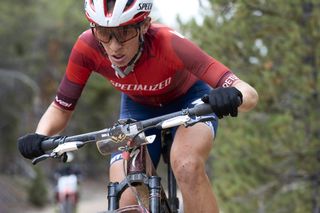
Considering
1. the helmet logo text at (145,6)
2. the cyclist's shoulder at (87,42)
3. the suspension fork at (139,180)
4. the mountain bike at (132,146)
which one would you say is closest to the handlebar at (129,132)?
the mountain bike at (132,146)

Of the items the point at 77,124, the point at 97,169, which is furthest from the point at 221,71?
the point at 97,169

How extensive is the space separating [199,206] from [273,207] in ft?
22.5

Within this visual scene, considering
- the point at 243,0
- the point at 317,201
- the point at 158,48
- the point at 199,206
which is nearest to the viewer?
the point at 199,206

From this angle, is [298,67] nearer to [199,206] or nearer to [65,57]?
[199,206]

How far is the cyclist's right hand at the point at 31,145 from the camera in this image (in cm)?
442

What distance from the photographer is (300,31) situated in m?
9.98

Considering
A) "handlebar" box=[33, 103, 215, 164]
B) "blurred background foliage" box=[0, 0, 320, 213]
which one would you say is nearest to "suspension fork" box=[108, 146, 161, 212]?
"handlebar" box=[33, 103, 215, 164]

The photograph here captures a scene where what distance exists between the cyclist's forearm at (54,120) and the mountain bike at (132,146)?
71cm

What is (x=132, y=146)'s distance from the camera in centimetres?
419

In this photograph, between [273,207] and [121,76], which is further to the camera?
[273,207]

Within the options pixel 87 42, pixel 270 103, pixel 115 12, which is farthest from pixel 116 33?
pixel 270 103

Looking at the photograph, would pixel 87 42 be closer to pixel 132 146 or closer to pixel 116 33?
pixel 116 33

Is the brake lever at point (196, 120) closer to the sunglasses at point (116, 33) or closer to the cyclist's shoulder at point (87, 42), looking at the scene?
the sunglasses at point (116, 33)

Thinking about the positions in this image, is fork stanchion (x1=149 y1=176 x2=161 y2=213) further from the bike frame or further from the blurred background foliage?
the blurred background foliage
